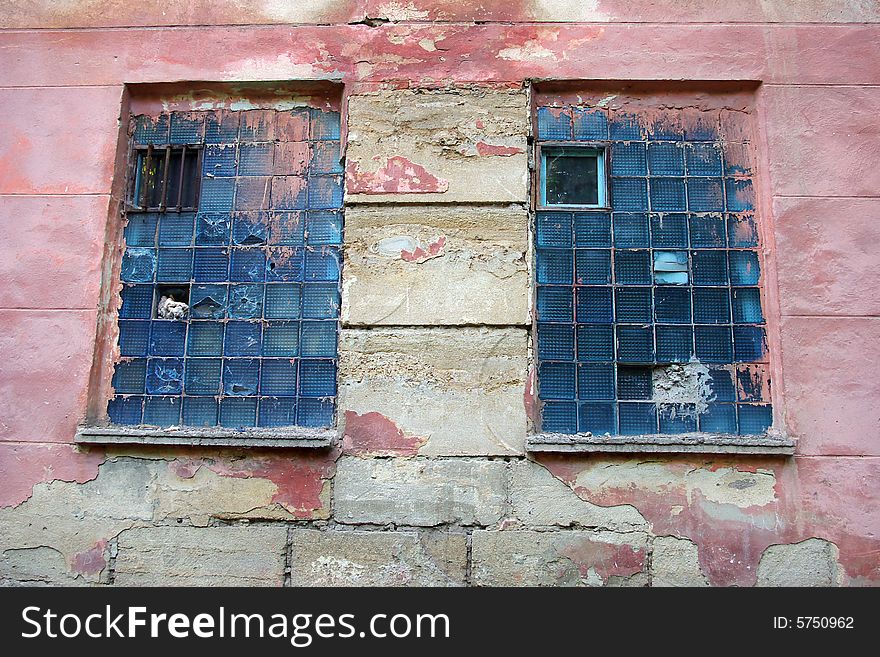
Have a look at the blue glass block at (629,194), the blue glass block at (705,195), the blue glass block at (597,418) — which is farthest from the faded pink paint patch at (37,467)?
the blue glass block at (705,195)

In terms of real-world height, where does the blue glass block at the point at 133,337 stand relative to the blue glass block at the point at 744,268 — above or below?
below

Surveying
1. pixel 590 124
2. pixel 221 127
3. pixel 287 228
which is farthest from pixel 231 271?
pixel 590 124

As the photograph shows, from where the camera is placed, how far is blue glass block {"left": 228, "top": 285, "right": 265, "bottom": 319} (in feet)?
16.2

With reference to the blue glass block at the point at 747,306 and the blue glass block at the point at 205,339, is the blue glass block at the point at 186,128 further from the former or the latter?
the blue glass block at the point at 747,306

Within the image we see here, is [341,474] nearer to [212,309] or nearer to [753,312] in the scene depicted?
[212,309]

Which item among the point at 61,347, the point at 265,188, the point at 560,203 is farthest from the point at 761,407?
the point at 61,347

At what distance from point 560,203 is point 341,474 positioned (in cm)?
232

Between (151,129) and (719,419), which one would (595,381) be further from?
(151,129)

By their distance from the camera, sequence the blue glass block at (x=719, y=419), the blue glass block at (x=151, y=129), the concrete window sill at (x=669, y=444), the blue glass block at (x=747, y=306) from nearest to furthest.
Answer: the concrete window sill at (x=669, y=444) → the blue glass block at (x=719, y=419) → the blue glass block at (x=747, y=306) → the blue glass block at (x=151, y=129)

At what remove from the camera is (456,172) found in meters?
4.88

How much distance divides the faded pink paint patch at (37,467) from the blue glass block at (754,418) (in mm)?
4060

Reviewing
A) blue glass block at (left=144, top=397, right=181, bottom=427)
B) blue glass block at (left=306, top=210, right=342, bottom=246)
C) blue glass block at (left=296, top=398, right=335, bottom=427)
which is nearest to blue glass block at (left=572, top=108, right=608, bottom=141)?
blue glass block at (left=306, top=210, right=342, bottom=246)

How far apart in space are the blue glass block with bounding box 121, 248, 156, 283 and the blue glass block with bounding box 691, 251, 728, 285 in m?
3.66

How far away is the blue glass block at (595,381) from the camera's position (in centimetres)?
473
